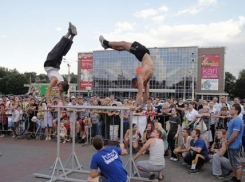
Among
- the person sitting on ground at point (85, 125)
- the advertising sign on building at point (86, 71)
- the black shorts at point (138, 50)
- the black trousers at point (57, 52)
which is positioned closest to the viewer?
the black shorts at point (138, 50)

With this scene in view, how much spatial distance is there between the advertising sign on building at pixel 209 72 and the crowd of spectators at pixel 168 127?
151ft

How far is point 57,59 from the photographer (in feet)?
20.5

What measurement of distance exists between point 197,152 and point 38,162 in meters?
4.78

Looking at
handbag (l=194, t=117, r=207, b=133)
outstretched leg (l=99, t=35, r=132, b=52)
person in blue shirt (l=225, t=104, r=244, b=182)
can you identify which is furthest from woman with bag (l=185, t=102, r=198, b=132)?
outstretched leg (l=99, t=35, r=132, b=52)

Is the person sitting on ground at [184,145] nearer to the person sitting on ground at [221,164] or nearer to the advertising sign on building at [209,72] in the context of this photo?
the person sitting on ground at [221,164]

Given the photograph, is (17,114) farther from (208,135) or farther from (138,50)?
(208,135)

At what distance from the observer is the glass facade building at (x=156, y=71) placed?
181ft

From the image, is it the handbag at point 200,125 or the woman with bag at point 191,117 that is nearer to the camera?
the handbag at point 200,125

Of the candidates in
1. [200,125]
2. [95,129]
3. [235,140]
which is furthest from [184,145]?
[95,129]

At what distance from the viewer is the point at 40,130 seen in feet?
37.4

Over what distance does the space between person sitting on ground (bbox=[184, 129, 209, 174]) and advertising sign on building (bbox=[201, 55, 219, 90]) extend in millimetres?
49806

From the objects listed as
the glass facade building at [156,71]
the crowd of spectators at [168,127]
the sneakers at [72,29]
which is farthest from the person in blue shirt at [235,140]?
the glass facade building at [156,71]

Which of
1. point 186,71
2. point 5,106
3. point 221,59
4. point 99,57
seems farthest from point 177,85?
point 5,106

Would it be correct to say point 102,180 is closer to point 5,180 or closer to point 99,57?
point 5,180
